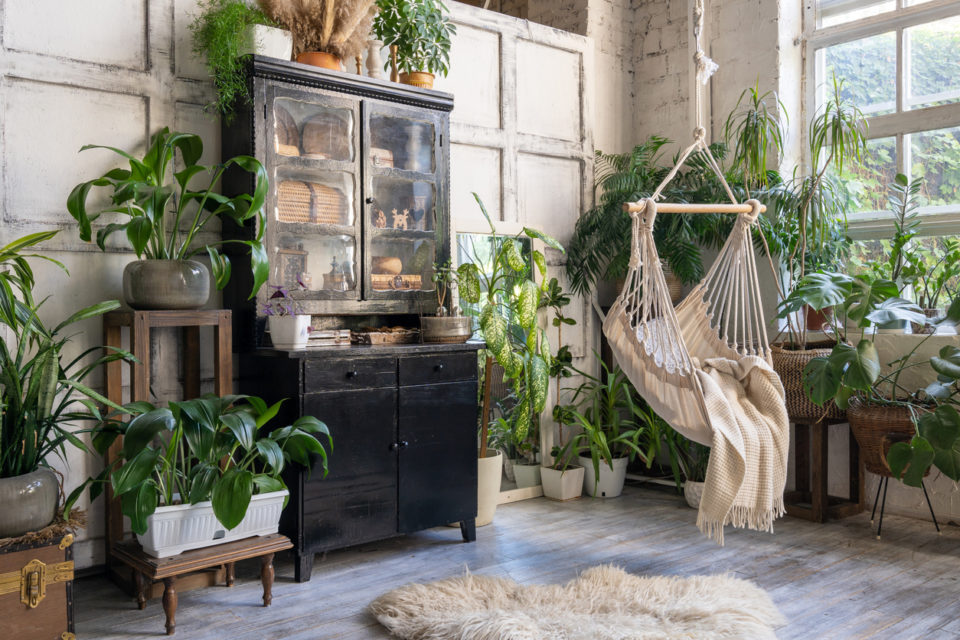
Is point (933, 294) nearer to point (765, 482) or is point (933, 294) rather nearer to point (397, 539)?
point (765, 482)

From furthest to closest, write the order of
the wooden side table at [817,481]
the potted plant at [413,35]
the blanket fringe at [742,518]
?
1. the wooden side table at [817,481]
2. the potted plant at [413,35]
3. the blanket fringe at [742,518]

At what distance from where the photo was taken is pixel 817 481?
3.88 metres

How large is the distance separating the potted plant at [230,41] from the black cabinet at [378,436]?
1.06 meters

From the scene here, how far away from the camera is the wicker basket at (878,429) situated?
352 centimetres

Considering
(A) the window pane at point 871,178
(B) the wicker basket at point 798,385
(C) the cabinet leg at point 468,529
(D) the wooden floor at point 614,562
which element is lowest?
(D) the wooden floor at point 614,562

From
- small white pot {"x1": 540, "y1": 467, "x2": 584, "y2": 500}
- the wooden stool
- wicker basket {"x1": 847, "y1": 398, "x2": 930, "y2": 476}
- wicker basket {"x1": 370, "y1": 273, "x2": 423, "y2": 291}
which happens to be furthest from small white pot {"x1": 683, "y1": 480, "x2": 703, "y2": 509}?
the wooden stool

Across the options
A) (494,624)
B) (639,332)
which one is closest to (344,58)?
(639,332)

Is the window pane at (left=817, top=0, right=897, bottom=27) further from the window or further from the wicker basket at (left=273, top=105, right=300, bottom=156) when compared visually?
the wicker basket at (left=273, top=105, right=300, bottom=156)

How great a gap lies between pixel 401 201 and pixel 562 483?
5.84ft

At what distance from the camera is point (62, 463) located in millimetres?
3057

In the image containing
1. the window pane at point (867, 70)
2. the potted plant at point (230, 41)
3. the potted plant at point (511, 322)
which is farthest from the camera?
the window pane at point (867, 70)

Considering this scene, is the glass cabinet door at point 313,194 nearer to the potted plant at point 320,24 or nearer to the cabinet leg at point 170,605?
the potted plant at point 320,24

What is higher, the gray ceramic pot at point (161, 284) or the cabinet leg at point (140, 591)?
the gray ceramic pot at point (161, 284)

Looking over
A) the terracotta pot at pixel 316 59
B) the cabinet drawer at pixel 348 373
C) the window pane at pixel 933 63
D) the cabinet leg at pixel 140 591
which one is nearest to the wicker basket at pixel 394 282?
the cabinet drawer at pixel 348 373
